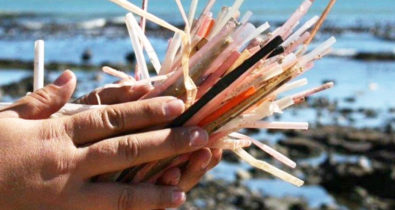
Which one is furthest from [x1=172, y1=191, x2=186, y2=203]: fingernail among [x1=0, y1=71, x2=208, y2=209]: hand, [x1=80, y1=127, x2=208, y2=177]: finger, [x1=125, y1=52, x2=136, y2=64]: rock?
[x1=125, y1=52, x2=136, y2=64]: rock

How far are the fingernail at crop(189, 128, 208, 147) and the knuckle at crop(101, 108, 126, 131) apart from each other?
0.16 m

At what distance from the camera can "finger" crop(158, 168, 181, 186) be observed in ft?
6.21

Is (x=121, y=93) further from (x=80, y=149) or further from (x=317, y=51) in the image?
(x=317, y=51)

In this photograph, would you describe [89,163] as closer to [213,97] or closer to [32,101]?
[32,101]

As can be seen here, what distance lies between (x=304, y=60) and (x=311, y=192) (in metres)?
7.75

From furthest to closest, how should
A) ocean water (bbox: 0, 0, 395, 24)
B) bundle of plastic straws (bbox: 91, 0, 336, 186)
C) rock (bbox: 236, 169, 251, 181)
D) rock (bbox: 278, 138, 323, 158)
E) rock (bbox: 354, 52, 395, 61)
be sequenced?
1. ocean water (bbox: 0, 0, 395, 24)
2. rock (bbox: 354, 52, 395, 61)
3. rock (bbox: 278, 138, 323, 158)
4. rock (bbox: 236, 169, 251, 181)
5. bundle of plastic straws (bbox: 91, 0, 336, 186)

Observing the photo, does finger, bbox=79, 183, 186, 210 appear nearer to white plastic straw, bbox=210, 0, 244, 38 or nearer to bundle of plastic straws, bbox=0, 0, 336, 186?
bundle of plastic straws, bbox=0, 0, 336, 186

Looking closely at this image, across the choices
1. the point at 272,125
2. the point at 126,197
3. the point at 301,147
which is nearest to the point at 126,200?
the point at 126,197

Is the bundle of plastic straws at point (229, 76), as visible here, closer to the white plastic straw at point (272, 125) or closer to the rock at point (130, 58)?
the white plastic straw at point (272, 125)

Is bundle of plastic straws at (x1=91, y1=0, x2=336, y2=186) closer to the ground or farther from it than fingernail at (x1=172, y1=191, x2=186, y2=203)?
farther from it

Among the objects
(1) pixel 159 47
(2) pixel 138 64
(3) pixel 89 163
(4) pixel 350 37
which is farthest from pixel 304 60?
(4) pixel 350 37

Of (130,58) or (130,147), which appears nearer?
(130,147)

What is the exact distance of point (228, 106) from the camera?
199cm

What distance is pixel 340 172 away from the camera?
10188 mm
